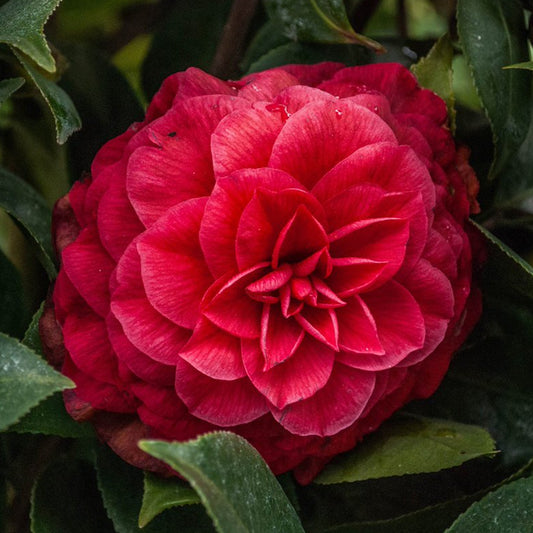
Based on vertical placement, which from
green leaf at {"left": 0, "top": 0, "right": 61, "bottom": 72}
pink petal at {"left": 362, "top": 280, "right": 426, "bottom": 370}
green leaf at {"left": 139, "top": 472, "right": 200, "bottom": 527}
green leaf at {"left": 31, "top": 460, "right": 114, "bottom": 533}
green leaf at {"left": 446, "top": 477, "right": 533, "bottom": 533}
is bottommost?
green leaf at {"left": 31, "top": 460, "right": 114, "bottom": 533}

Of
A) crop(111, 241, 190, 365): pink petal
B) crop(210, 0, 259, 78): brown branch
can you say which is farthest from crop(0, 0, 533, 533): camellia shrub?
crop(210, 0, 259, 78): brown branch

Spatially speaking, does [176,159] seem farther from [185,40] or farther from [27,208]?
[185,40]

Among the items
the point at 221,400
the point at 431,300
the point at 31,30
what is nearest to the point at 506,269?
the point at 431,300

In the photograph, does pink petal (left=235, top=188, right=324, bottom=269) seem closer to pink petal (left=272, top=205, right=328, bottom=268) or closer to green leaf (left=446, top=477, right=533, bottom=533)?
pink petal (left=272, top=205, right=328, bottom=268)

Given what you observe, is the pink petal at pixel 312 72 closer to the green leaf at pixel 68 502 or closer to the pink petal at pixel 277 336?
the pink petal at pixel 277 336

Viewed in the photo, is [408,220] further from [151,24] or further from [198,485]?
[151,24]
